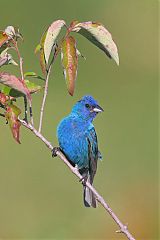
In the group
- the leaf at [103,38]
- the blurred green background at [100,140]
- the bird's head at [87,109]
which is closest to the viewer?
the leaf at [103,38]

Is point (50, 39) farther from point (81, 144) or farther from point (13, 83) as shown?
point (81, 144)

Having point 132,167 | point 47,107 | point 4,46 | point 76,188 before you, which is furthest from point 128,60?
point 4,46

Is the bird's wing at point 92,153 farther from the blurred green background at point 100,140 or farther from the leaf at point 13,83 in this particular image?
the leaf at point 13,83

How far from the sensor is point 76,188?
6125mm

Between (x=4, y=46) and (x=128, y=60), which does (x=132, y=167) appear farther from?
(x=4, y=46)

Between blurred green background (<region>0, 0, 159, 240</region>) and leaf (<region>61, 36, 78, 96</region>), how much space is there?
237 centimetres

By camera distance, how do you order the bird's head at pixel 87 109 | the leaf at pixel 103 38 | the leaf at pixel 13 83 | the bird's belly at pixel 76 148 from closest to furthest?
the leaf at pixel 13 83 < the leaf at pixel 103 38 < the bird's belly at pixel 76 148 < the bird's head at pixel 87 109

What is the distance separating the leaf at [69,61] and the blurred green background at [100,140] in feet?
7.77

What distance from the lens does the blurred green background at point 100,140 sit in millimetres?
5656

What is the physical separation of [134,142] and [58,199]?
1659 mm

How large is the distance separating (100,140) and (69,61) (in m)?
4.69

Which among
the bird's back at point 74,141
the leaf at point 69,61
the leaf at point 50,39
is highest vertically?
the leaf at point 50,39

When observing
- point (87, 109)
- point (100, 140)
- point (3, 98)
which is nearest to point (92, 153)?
point (87, 109)

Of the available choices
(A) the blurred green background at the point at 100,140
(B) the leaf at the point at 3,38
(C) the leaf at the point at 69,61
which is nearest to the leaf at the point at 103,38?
(C) the leaf at the point at 69,61
